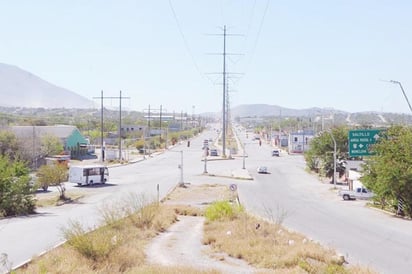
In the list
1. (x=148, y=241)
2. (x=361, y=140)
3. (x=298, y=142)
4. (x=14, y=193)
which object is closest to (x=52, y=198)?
(x=14, y=193)

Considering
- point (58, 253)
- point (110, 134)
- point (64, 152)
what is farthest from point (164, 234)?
point (110, 134)

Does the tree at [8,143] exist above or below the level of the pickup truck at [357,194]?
above

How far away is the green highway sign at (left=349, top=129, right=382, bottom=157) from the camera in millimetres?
47500

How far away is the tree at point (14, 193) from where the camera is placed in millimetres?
41031

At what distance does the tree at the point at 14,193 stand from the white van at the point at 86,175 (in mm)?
21118

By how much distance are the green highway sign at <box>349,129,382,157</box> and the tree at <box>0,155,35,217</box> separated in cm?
2377

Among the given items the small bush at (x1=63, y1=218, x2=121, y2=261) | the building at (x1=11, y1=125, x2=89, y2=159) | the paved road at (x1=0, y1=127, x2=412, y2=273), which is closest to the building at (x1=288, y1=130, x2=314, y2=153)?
the paved road at (x1=0, y1=127, x2=412, y2=273)

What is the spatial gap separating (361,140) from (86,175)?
29774 mm

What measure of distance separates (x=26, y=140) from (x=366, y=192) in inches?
1961

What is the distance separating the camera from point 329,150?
266ft

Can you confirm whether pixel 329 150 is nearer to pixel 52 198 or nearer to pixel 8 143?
pixel 52 198

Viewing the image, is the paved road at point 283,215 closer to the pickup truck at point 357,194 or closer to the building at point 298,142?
the pickup truck at point 357,194

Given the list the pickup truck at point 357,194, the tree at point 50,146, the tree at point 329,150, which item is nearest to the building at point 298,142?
the tree at point 329,150

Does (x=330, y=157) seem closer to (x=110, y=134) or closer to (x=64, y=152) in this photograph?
(x=64, y=152)
